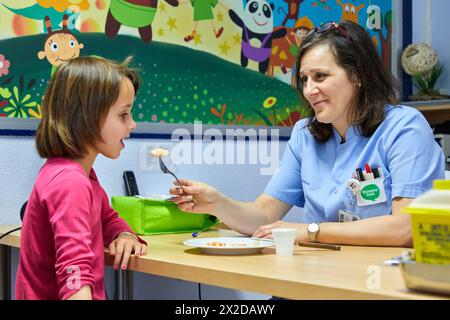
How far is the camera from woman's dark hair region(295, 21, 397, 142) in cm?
186

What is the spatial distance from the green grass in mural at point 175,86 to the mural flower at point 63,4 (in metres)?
0.10

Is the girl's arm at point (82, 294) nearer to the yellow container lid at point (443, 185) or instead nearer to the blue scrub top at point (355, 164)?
the yellow container lid at point (443, 185)

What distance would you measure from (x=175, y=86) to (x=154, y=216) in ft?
2.43

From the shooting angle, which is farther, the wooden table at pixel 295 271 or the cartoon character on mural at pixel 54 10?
the cartoon character on mural at pixel 54 10

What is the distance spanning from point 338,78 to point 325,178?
11.4 inches

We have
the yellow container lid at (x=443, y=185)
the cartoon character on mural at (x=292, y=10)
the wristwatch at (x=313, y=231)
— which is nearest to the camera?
the yellow container lid at (x=443, y=185)

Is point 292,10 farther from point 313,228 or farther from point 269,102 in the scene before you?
point 313,228

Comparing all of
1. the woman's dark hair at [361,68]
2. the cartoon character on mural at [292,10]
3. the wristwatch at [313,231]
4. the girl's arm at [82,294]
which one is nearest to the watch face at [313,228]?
the wristwatch at [313,231]

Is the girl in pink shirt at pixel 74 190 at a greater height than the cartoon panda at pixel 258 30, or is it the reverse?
the cartoon panda at pixel 258 30

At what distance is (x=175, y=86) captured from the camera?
256 cm

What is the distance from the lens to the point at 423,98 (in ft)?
10.6

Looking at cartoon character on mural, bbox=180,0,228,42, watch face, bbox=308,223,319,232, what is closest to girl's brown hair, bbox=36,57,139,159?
watch face, bbox=308,223,319,232

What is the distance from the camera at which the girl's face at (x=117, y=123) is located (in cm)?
148

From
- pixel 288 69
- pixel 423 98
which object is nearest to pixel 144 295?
pixel 288 69
